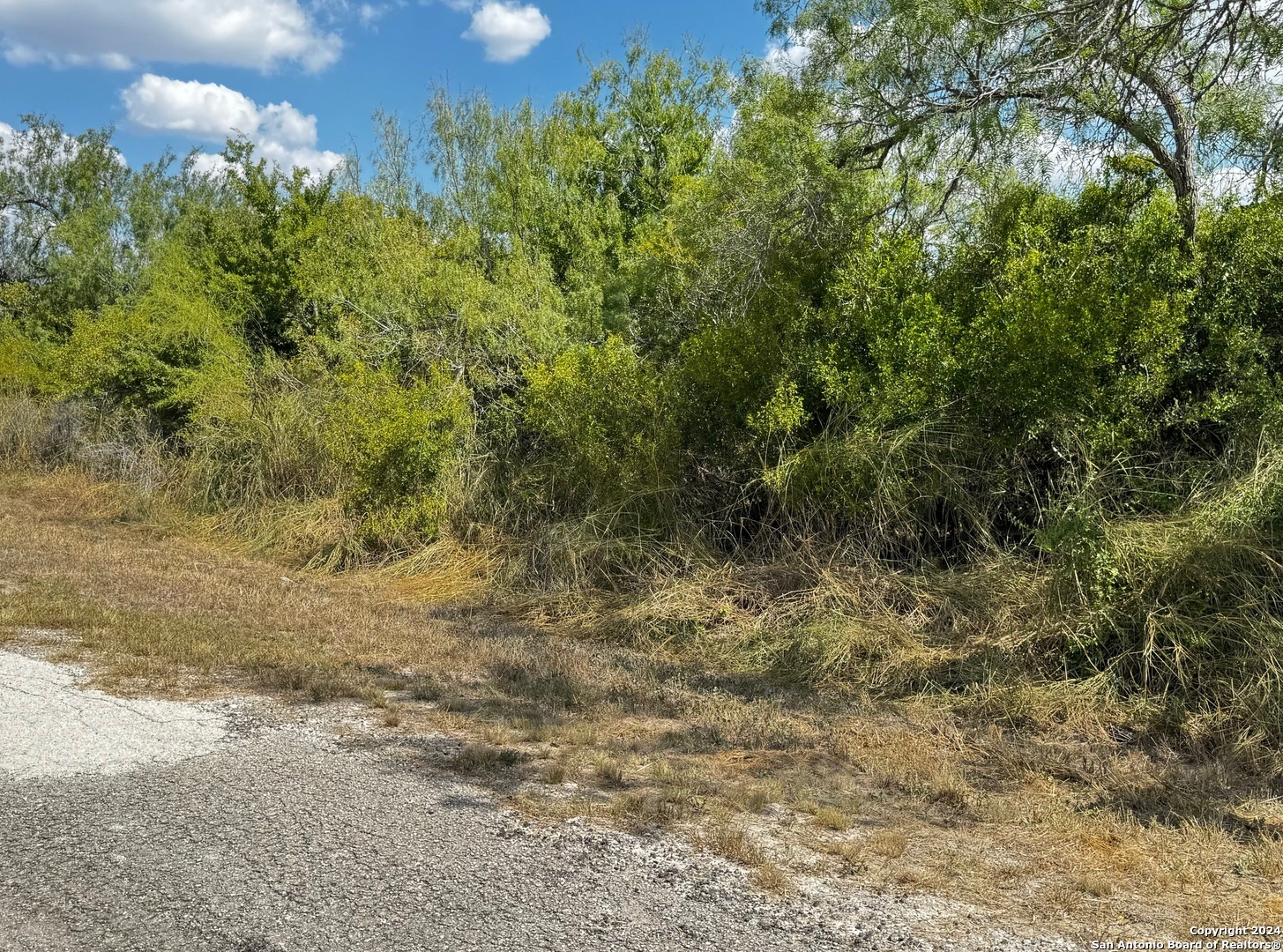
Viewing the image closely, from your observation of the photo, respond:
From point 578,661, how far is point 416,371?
6.77 m

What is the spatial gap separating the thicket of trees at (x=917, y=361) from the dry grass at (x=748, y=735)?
865mm

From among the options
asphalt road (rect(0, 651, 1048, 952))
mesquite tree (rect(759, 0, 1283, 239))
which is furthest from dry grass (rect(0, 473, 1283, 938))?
mesquite tree (rect(759, 0, 1283, 239))

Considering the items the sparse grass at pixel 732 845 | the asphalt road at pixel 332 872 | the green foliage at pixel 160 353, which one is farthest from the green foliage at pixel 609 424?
the green foliage at pixel 160 353

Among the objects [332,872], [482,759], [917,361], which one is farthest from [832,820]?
[917,361]

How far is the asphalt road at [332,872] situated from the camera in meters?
3.57

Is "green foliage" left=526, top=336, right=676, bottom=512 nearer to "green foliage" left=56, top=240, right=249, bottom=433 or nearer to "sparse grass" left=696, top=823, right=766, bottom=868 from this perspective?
"sparse grass" left=696, top=823, right=766, bottom=868

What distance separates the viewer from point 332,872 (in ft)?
13.2

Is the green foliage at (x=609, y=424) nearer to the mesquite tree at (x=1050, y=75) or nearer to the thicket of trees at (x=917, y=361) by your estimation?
the thicket of trees at (x=917, y=361)

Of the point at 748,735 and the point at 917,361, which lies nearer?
the point at 748,735

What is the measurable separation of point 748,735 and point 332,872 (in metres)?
2.76

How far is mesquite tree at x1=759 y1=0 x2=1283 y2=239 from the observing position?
7691 millimetres

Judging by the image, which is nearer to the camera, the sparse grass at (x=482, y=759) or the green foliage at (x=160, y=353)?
the sparse grass at (x=482, y=759)

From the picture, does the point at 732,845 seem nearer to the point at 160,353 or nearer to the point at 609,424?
the point at 609,424

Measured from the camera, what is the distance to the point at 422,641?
26.7 feet
